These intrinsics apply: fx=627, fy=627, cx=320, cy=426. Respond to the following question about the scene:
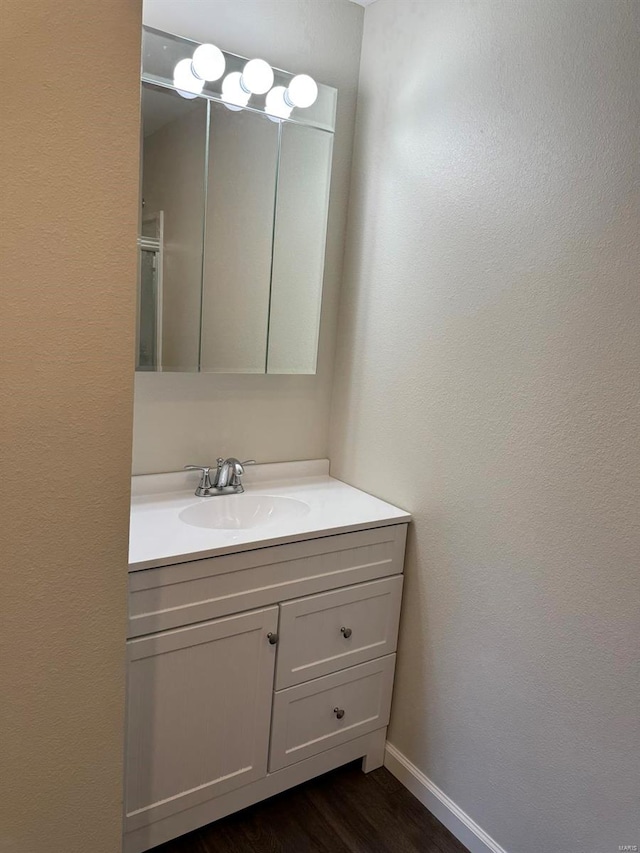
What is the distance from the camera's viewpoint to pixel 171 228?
6.02ft

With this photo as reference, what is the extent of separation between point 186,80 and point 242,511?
127 cm

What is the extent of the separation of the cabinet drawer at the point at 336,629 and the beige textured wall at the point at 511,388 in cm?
8

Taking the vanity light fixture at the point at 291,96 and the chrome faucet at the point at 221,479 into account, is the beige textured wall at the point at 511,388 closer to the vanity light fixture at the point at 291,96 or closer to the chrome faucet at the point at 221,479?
the vanity light fixture at the point at 291,96

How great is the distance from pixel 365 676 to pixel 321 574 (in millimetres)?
413

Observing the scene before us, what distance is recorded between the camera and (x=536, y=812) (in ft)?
5.14

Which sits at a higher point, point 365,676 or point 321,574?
point 321,574

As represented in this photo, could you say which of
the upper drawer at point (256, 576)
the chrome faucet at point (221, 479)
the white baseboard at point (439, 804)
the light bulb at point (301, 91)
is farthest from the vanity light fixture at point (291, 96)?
the white baseboard at point (439, 804)

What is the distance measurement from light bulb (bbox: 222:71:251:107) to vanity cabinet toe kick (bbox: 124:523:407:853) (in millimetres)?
1296

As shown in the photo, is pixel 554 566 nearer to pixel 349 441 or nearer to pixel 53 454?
pixel 349 441

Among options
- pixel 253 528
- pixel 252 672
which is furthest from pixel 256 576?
pixel 252 672

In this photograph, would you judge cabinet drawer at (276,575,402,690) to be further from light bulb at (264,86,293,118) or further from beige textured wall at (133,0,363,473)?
light bulb at (264,86,293,118)

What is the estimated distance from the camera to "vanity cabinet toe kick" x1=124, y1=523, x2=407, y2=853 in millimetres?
1513

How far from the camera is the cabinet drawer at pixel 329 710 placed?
177 cm

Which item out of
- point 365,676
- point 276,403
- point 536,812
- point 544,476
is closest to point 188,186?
point 276,403
